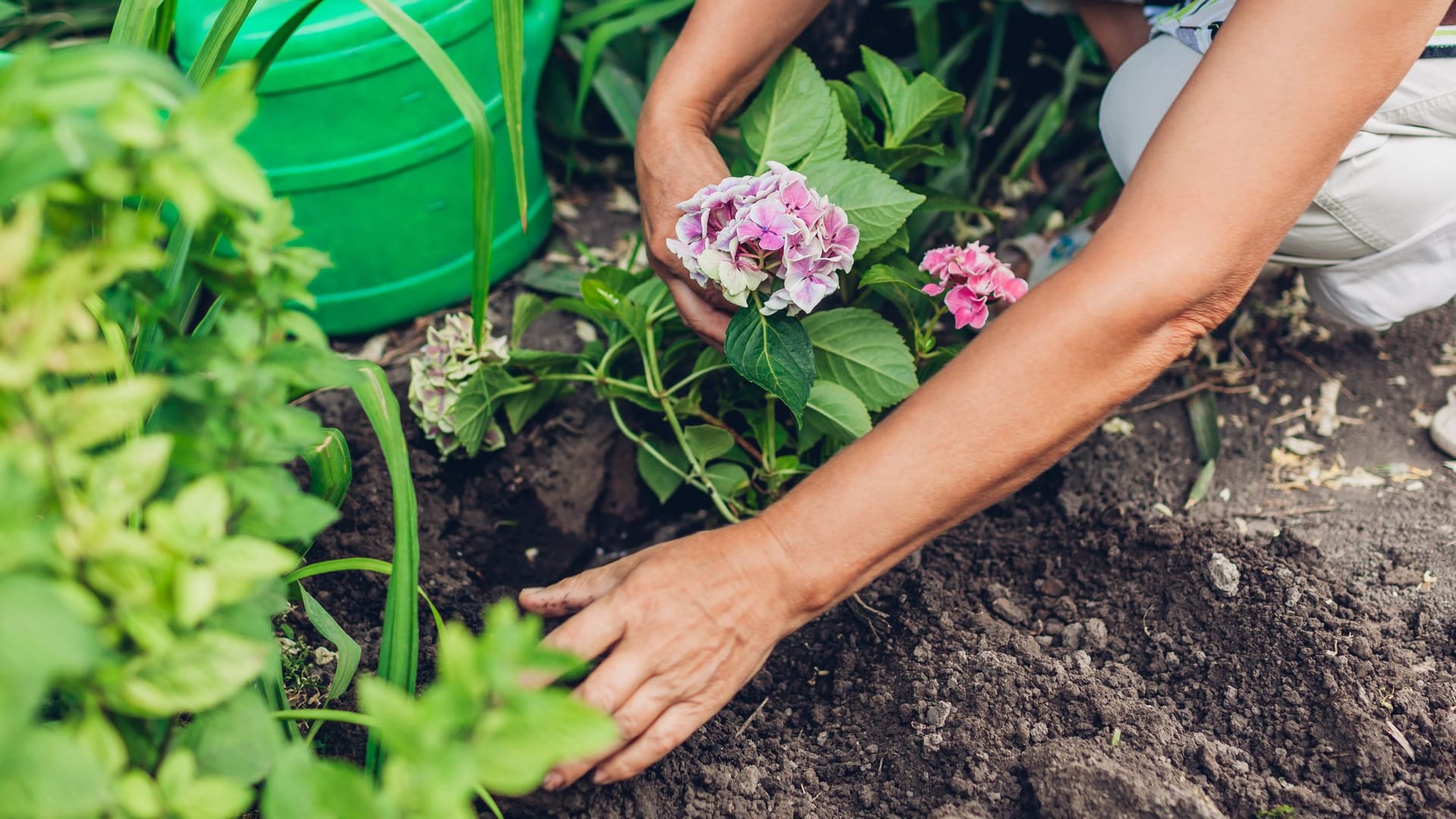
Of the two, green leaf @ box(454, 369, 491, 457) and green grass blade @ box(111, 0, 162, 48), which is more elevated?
green grass blade @ box(111, 0, 162, 48)

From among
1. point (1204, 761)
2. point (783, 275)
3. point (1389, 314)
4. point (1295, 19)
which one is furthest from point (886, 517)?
point (1389, 314)

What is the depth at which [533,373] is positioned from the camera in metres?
1.57

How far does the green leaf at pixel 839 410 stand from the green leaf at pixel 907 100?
15.5 inches

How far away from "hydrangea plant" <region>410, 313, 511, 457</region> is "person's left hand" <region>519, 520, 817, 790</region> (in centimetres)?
46

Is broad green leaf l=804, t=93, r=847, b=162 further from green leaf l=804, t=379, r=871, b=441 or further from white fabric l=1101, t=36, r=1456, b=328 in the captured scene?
white fabric l=1101, t=36, r=1456, b=328

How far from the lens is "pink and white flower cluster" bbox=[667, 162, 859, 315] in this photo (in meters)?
1.15

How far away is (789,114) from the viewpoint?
1.41 m

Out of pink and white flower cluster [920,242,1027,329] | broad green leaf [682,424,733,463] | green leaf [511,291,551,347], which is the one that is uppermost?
pink and white flower cluster [920,242,1027,329]

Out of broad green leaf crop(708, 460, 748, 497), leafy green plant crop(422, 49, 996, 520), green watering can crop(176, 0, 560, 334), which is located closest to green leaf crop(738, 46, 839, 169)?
leafy green plant crop(422, 49, 996, 520)

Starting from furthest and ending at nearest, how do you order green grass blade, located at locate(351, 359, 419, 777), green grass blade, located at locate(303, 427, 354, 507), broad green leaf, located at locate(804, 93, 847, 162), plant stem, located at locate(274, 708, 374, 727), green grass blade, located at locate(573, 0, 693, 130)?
1. green grass blade, located at locate(573, 0, 693, 130)
2. broad green leaf, located at locate(804, 93, 847, 162)
3. green grass blade, located at locate(303, 427, 354, 507)
4. green grass blade, located at locate(351, 359, 419, 777)
5. plant stem, located at locate(274, 708, 374, 727)

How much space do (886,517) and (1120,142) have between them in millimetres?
901

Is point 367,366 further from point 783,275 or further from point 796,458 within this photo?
point 796,458

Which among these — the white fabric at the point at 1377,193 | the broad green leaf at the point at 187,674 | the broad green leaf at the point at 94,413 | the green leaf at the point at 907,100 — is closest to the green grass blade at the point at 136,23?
the broad green leaf at the point at 94,413

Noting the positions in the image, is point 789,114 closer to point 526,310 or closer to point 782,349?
point 782,349
